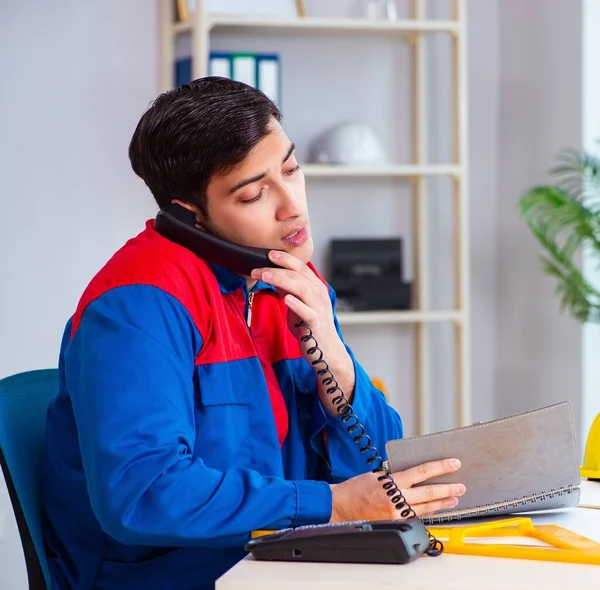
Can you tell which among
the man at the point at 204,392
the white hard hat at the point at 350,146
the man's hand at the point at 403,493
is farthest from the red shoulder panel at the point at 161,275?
the white hard hat at the point at 350,146

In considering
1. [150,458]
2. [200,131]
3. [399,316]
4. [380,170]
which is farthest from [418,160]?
[150,458]

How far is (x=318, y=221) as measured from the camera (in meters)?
3.83

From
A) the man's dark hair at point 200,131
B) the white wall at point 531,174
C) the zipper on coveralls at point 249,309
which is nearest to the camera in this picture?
the man's dark hair at point 200,131

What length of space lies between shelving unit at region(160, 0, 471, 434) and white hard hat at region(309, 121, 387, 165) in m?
0.06

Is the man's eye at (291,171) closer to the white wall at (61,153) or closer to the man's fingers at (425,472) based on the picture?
the man's fingers at (425,472)

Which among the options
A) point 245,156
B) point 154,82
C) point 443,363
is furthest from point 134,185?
point 245,156

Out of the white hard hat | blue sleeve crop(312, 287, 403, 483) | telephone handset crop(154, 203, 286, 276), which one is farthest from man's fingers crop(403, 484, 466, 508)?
the white hard hat

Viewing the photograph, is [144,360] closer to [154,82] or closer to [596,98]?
[154,82]

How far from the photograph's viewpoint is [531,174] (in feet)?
12.8

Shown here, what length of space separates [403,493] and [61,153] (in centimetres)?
239

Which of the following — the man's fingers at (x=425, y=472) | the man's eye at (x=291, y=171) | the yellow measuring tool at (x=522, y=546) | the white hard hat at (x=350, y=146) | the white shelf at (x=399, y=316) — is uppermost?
the white hard hat at (x=350, y=146)

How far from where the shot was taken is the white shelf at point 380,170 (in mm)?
3539

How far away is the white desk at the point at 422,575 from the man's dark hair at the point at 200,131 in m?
0.66

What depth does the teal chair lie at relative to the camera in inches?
55.4
